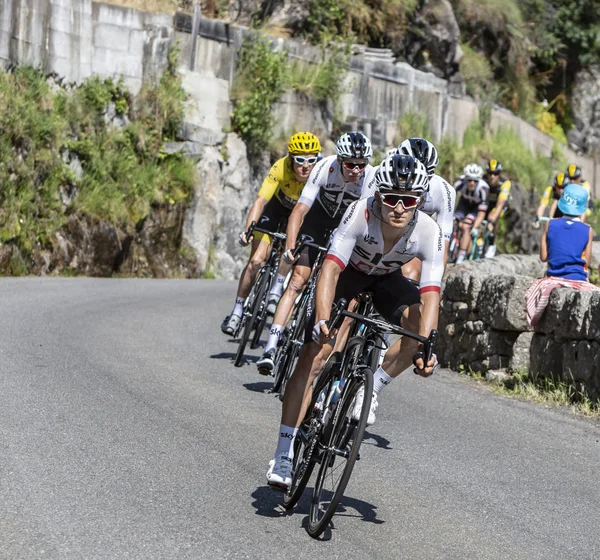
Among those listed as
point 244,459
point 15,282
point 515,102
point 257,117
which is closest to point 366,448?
point 244,459

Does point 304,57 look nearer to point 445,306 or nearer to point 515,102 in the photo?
point 515,102

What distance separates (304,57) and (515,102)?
13.0 metres

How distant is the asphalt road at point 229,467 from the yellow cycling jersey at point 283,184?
1.73 meters

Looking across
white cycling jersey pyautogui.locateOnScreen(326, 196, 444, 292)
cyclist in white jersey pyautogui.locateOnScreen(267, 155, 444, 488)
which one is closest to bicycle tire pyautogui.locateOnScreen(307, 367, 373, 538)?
cyclist in white jersey pyautogui.locateOnScreen(267, 155, 444, 488)

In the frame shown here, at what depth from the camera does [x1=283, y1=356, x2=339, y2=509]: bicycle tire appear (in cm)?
569

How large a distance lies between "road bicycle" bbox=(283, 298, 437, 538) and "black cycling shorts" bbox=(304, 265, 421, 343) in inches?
21.9

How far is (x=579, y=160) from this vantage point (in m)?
39.2

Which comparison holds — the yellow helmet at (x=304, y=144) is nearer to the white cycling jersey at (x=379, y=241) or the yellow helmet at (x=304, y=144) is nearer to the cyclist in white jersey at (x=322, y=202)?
the cyclist in white jersey at (x=322, y=202)

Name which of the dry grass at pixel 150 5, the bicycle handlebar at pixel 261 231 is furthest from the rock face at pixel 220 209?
the bicycle handlebar at pixel 261 231

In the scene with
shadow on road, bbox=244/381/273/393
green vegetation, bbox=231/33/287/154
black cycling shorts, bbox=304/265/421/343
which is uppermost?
green vegetation, bbox=231/33/287/154

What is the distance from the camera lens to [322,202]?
9.60m

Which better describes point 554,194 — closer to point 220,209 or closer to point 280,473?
point 220,209

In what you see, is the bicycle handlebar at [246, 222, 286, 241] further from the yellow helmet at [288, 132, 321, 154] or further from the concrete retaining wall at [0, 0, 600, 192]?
the concrete retaining wall at [0, 0, 600, 192]

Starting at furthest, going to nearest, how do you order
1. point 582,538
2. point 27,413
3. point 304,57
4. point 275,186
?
point 304,57 → point 275,186 → point 27,413 → point 582,538
